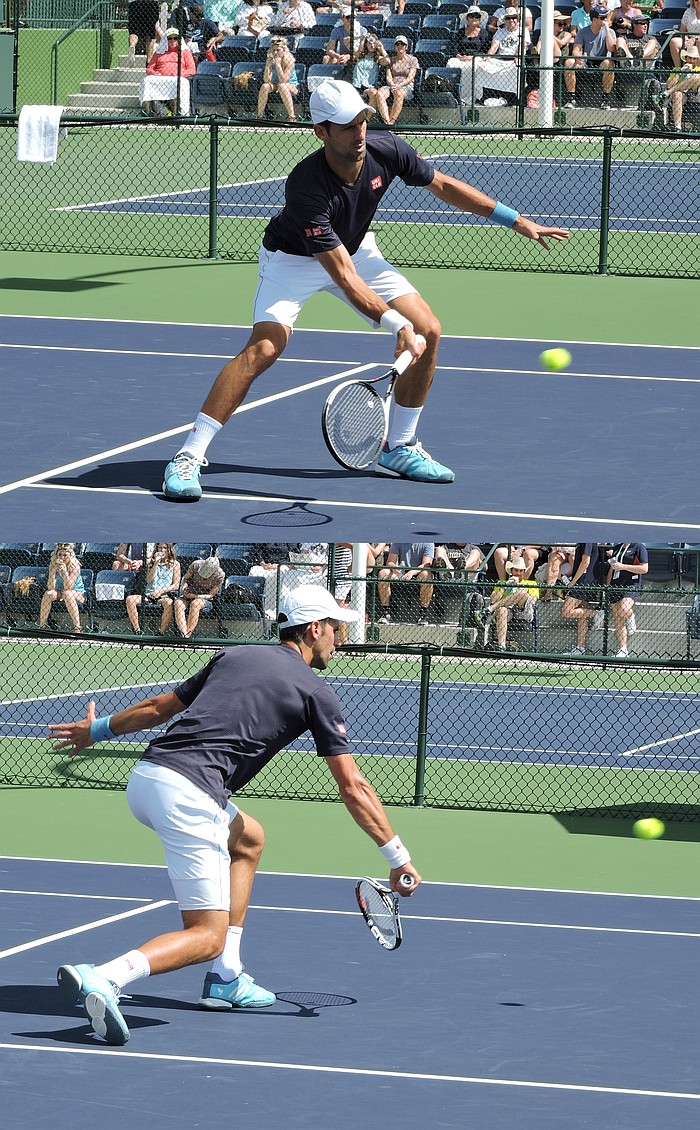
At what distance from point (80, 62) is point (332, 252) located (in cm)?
2123

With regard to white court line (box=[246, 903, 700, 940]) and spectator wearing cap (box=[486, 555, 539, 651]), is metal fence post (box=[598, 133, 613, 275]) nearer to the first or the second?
spectator wearing cap (box=[486, 555, 539, 651])

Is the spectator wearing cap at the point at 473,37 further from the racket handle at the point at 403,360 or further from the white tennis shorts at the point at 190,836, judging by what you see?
the white tennis shorts at the point at 190,836

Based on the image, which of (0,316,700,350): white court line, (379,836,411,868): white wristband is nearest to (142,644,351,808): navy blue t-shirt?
(379,836,411,868): white wristband

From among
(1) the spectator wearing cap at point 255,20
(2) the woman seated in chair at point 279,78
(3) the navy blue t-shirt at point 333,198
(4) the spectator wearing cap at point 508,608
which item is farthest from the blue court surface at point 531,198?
(3) the navy blue t-shirt at point 333,198

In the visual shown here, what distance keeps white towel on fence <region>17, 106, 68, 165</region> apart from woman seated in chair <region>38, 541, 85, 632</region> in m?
3.60

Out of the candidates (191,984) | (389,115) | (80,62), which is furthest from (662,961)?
(80,62)

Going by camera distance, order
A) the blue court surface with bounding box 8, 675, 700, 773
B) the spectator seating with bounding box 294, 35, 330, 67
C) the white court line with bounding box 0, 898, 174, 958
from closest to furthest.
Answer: the white court line with bounding box 0, 898, 174, 958 → the blue court surface with bounding box 8, 675, 700, 773 → the spectator seating with bounding box 294, 35, 330, 67

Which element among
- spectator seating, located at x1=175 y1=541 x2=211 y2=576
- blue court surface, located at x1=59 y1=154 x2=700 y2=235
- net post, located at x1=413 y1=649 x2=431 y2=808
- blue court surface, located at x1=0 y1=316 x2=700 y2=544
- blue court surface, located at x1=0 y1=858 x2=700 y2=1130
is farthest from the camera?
blue court surface, located at x1=59 y1=154 x2=700 y2=235

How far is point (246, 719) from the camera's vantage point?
644 centimetres

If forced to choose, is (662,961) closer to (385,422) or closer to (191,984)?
(191,984)

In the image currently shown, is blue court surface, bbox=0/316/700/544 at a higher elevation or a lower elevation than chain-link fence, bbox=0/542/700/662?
higher

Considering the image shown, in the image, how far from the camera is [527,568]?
19.7 m

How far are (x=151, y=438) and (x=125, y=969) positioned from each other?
5.55 m

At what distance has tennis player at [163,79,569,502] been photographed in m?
9.22
